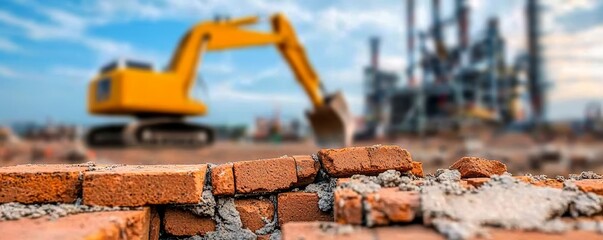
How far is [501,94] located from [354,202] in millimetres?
32414

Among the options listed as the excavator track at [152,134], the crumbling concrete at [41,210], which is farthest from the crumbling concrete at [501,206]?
the excavator track at [152,134]

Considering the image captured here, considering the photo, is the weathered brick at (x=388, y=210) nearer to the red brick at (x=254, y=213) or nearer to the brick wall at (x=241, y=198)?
the brick wall at (x=241, y=198)

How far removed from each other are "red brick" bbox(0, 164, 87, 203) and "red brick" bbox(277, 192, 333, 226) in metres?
0.89

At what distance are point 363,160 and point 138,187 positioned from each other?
3.23 ft

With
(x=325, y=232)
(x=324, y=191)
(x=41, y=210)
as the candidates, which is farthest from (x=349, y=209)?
(x=41, y=210)

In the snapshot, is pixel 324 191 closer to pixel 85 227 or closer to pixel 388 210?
pixel 388 210

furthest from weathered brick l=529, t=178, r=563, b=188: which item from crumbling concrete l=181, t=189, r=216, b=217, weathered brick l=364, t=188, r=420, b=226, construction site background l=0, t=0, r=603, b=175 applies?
construction site background l=0, t=0, r=603, b=175

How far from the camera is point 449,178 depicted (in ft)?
7.11

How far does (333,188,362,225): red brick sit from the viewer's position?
1.73 m

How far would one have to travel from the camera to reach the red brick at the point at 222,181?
2150mm

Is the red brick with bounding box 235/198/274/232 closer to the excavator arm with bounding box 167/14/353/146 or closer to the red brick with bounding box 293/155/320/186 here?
the red brick with bounding box 293/155/320/186

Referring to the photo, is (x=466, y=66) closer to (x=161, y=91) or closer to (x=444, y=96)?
(x=444, y=96)

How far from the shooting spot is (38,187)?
2.04 m

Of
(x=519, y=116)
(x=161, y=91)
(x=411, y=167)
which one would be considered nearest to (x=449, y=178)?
(x=411, y=167)
